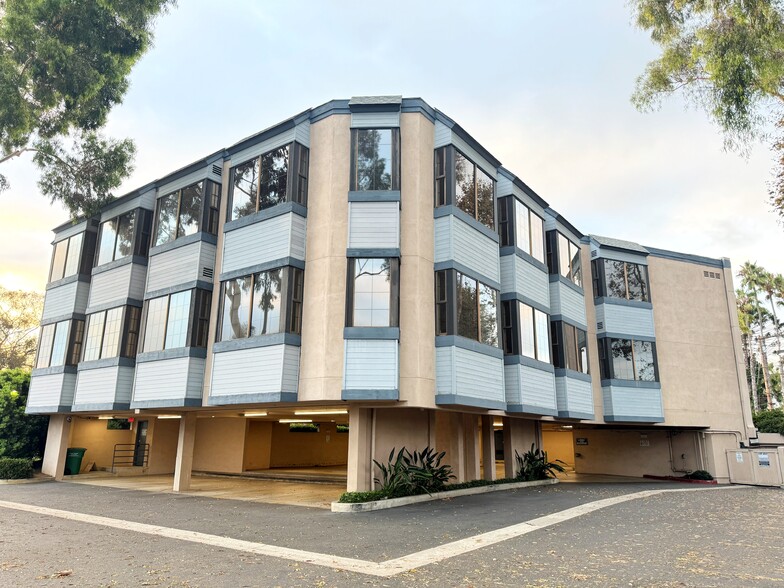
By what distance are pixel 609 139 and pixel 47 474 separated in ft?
89.9

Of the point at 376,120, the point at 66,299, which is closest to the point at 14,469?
the point at 66,299

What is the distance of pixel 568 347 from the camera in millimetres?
20234

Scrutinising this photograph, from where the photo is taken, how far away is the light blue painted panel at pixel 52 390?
1958 cm

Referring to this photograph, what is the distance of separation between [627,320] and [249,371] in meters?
17.0

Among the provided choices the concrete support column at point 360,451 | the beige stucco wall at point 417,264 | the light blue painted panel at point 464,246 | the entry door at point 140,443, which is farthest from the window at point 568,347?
the entry door at point 140,443

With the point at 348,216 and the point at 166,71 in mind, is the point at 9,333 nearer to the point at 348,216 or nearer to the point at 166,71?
the point at 166,71

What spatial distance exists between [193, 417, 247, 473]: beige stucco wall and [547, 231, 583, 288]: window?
1473 centimetres

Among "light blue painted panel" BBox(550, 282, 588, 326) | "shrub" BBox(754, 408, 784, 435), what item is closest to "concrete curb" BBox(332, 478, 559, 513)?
"light blue painted panel" BBox(550, 282, 588, 326)

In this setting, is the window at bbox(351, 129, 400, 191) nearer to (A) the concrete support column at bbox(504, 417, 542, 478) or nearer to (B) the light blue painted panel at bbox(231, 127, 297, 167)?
(B) the light blue painted panel at bbox(231, 127, 297, 167)

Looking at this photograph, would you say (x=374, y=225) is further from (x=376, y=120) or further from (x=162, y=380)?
(x=162, y=380)

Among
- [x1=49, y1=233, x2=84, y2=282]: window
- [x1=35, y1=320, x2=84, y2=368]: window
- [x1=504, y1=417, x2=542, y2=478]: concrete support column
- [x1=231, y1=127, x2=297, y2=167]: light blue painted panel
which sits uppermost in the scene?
[x1=231, y1=127, x2=297, y2=167]: light blue painted panel

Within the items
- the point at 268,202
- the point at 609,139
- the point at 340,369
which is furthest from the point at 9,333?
the point at 609,139

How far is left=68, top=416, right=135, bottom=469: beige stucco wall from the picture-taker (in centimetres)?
2342

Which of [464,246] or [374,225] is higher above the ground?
[374,225]
